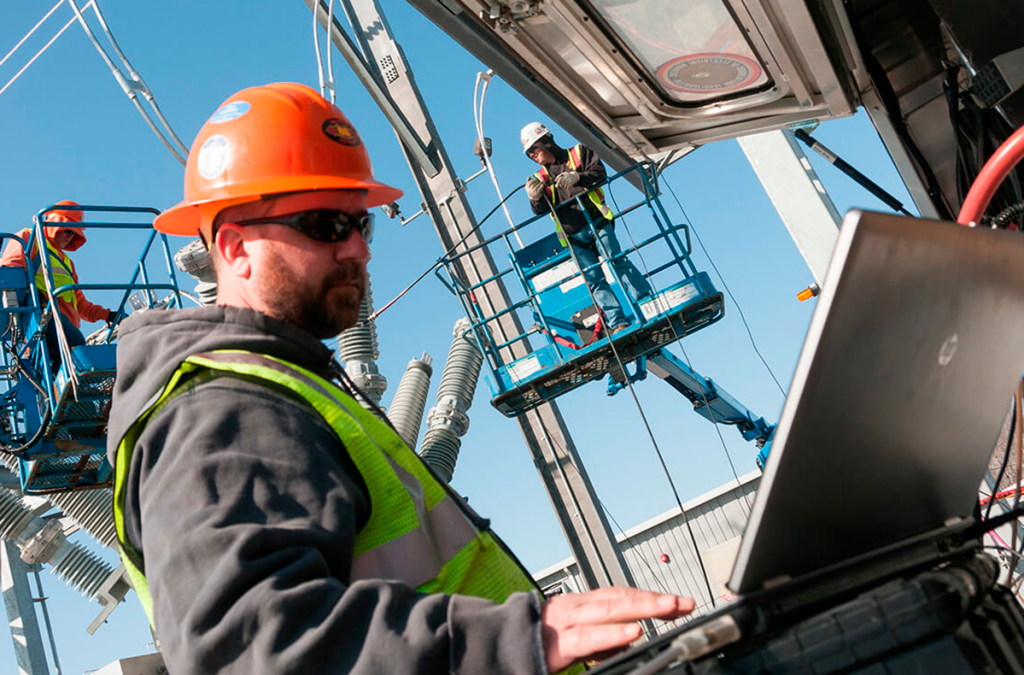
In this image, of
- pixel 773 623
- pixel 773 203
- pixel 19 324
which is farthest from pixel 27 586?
pixel 773 623

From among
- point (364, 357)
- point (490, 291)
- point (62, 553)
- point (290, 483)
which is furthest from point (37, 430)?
point (290, 483)

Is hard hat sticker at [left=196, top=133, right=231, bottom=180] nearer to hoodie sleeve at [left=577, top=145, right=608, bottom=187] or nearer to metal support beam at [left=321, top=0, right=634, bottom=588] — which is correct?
metal support beam at [left=321, top=0, right=634, bottom=588]

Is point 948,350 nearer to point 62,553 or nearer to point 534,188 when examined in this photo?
point 534,188

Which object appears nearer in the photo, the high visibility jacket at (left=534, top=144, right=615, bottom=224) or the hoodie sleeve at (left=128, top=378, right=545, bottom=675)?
the hoodie sleeve at (left=128, top=378, right=545, bottom=675)

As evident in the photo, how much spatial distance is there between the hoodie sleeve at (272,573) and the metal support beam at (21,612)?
959cm

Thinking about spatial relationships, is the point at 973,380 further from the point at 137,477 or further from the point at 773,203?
the point at 773,203

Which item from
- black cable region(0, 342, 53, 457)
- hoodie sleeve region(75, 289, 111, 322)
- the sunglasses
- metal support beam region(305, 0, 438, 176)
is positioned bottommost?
the sunglasses

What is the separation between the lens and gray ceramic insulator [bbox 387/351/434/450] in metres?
8.38

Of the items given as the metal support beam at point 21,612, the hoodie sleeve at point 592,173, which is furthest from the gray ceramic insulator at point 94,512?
the hoodie sleeve at point 592,173

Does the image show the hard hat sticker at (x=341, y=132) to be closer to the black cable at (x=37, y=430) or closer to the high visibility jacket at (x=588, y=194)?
the black cable at (x=37, y=430)

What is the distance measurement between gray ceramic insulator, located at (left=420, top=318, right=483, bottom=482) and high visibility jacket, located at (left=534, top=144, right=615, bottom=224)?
5.04 ft

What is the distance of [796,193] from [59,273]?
20.1 ft

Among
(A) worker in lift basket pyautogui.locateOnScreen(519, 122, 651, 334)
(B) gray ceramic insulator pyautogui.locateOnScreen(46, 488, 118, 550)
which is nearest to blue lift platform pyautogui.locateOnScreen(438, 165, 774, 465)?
(A) worker in lift basket pyautogui.locateOnScreen(519, 122, 651, 334)

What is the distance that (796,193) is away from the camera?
7.39 metres
